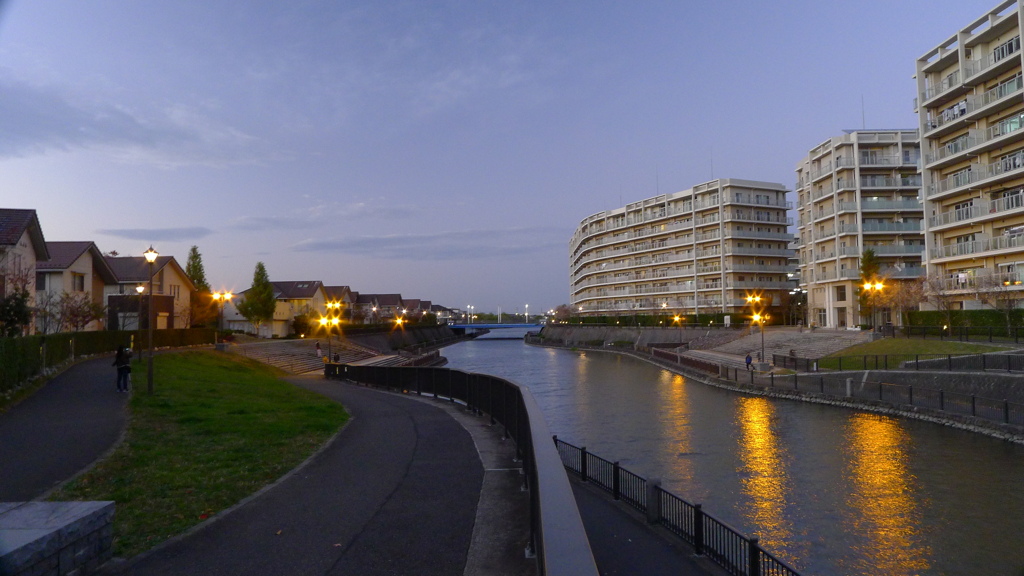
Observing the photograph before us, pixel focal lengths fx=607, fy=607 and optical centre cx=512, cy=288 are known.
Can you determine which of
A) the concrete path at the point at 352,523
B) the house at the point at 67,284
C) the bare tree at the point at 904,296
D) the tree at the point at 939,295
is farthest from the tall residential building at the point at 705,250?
the concrete path at the point at 352,523

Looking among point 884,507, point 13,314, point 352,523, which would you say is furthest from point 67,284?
point 884,507

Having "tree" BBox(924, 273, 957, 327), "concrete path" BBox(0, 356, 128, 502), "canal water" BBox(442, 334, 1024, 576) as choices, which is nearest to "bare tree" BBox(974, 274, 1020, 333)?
"tree" BBox(924, 273, 957, 327)

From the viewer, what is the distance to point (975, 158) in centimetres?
4281

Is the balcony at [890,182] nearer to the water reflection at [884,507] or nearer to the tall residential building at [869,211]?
the tall residential building at [869,211]

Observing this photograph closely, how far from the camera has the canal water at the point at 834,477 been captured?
40.0 feet

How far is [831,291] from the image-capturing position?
64.6 meters

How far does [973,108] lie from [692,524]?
44683 millimetres

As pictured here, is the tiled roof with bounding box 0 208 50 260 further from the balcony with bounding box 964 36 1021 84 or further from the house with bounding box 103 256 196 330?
the balcony with bounding box 964 36 1021 84

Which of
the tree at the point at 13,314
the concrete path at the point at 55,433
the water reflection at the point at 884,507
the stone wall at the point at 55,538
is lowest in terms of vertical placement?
the water reflection at the point at 884,507

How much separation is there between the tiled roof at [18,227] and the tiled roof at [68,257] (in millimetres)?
7315

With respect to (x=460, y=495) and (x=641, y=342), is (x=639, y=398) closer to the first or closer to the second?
(x=460, y=495)

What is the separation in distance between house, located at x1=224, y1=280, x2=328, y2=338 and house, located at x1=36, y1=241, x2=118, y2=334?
36.7 m

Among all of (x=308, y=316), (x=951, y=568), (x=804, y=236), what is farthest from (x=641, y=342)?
(x=951, y=568)

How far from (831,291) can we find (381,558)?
224ft
